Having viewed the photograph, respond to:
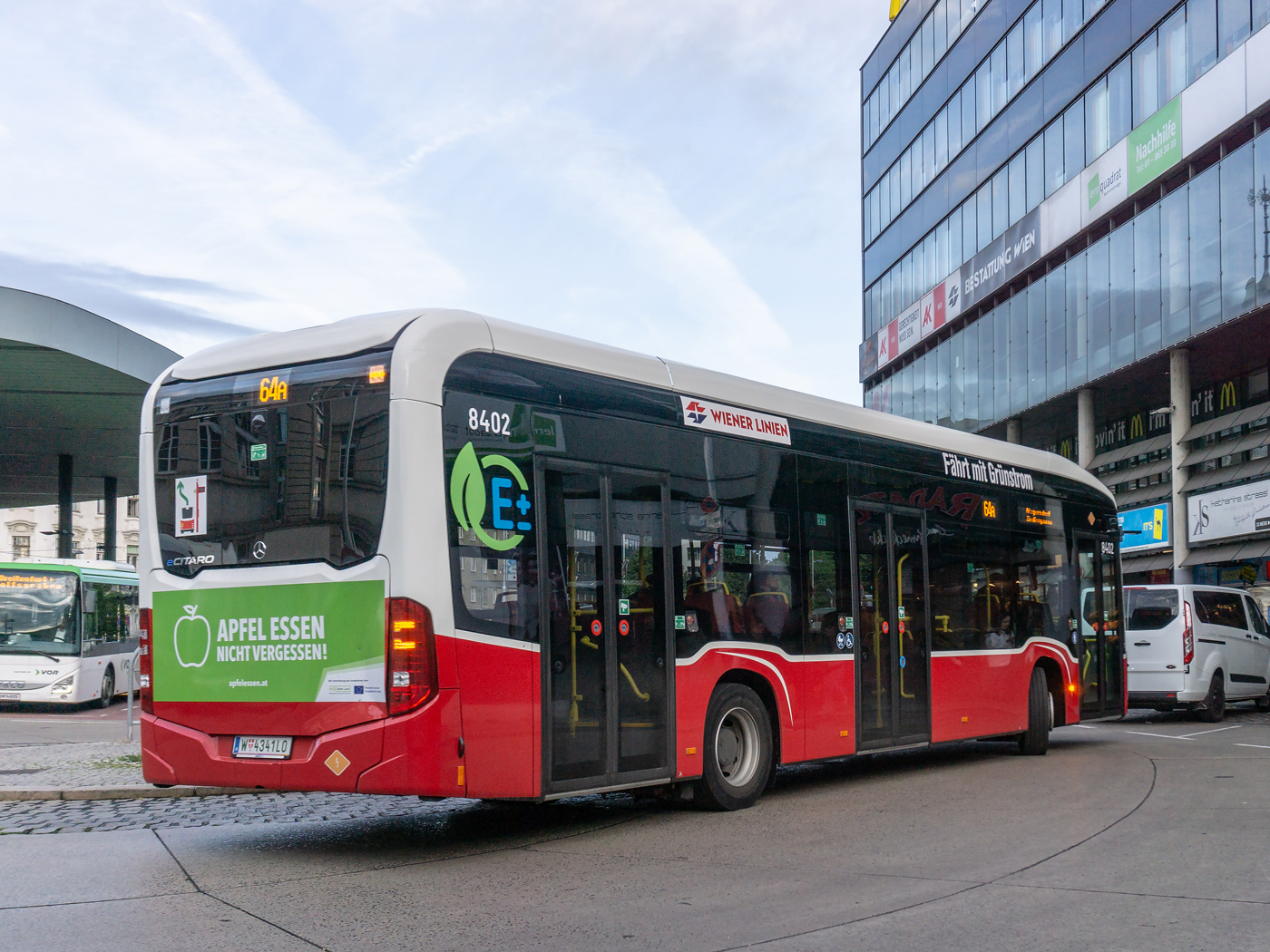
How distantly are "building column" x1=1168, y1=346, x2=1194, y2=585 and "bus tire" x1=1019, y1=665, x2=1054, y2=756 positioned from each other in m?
20.7

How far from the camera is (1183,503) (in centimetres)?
3278

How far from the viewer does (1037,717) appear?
44.6 feet

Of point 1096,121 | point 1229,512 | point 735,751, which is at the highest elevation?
point 1096,121

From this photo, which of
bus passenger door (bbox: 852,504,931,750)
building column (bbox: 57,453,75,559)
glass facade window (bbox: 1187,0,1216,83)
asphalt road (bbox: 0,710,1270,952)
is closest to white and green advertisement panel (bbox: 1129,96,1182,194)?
glass facade window (bbox: 1187,0,1216,83)

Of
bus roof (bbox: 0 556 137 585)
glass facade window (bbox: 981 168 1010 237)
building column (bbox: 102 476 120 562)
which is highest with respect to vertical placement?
glass facade window (bbox: 981 168 1010 237)

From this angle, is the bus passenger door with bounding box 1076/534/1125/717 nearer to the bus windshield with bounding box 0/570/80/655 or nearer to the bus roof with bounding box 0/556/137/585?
the bus windshield with bounding box 0/570/80/655

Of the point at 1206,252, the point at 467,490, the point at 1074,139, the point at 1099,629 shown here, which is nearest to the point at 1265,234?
the point at 1206,252

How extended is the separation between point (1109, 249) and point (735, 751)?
28218 millimetres

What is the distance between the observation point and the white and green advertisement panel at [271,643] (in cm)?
722

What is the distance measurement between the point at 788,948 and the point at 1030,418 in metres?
36.7

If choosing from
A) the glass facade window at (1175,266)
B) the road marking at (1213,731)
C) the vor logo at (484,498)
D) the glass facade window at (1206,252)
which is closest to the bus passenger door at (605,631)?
the vor logo at (484,498)

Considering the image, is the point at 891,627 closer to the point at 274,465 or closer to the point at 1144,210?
the point at 274,465

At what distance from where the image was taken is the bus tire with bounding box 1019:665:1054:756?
44.5ft

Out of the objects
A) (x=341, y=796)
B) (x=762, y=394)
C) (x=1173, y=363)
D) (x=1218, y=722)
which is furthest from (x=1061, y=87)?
(x=341, y=796)
